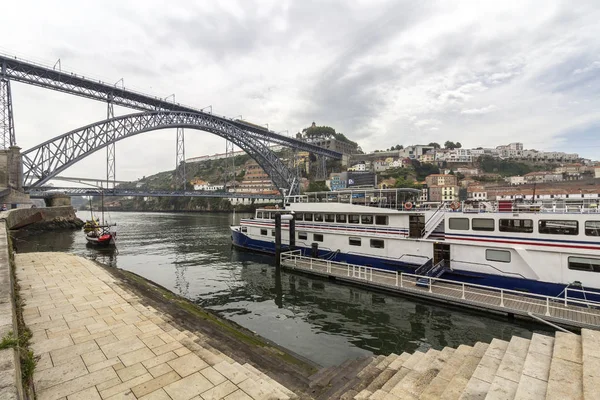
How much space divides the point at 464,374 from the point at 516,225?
10.8m

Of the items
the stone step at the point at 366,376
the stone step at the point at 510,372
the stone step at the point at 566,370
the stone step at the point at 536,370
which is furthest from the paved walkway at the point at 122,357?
the stone step at the point at 566,370

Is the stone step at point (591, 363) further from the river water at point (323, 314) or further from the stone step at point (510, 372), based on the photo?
the river water at point (323, 314)

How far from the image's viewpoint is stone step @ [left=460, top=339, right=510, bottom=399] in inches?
189

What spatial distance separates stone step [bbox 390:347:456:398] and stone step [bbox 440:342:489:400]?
45 centimetres

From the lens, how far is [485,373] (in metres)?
5.41

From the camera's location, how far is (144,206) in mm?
157625

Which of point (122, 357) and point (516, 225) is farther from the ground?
point (516, 225)

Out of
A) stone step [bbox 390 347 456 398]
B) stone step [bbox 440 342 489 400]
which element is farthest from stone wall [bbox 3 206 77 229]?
A: stone step [bbox 440 342 489 400]

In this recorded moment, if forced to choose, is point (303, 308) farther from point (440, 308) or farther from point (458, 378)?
point (458, 378)

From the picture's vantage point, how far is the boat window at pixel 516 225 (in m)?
13.4

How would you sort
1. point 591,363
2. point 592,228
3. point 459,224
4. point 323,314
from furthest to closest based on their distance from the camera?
point 459,224 < point 323,314 < point 592,228 < point 591,363

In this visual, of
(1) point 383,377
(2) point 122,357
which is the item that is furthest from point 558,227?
(2) point 122,357

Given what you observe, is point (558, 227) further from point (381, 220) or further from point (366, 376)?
point (366, 376)

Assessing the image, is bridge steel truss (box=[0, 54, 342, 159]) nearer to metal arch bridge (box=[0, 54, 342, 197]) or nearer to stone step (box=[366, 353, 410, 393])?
metal arch bridge (box=[0, 54, 342, 197])
